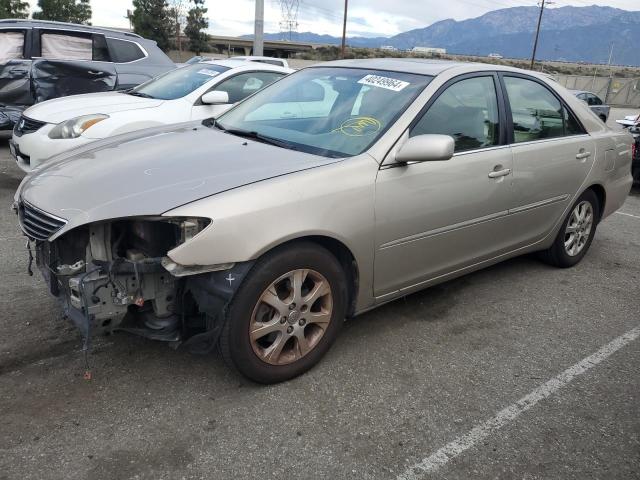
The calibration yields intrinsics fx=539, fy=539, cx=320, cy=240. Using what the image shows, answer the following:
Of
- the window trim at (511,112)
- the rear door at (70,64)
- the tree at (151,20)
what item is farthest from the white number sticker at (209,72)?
the tree at (151,20)

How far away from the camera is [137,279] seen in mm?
2486

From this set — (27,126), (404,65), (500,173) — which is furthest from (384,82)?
(27,126)

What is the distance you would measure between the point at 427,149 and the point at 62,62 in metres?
6.82

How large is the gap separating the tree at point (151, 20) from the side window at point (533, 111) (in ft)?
186

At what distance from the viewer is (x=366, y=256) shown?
117 inches

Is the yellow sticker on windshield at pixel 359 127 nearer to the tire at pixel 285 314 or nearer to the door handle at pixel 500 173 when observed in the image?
the tire at pixel 285 314

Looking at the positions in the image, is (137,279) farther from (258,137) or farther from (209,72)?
(209,72)

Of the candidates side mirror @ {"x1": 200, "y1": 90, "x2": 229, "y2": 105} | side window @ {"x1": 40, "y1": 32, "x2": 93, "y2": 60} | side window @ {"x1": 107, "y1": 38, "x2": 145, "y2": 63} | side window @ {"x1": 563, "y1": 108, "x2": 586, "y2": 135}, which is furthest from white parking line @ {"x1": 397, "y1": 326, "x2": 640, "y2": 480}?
side window @ {"x1": 40, "y1": 32, "x2": 93, "y2": 60}

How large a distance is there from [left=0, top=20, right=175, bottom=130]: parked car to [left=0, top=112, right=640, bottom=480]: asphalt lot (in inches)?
198

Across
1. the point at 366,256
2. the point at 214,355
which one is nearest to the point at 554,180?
the point at 366,256

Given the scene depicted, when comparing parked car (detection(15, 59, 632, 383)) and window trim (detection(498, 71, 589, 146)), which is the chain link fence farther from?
parked car (detection(15, 59, 632, 383))

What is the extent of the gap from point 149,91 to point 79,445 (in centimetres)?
507

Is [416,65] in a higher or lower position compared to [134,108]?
higher

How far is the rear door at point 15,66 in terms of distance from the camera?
797 centimetres
